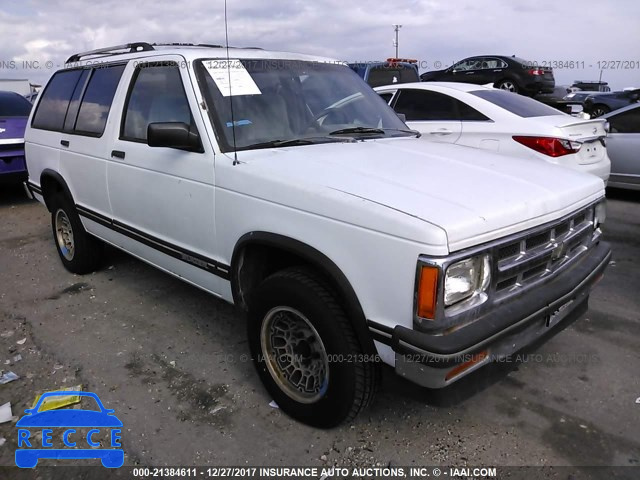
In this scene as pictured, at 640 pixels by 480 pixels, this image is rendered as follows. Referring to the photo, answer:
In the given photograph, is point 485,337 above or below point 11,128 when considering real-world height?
below

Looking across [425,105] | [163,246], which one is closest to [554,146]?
[425,105]

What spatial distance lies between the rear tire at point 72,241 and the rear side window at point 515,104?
459 centimetres

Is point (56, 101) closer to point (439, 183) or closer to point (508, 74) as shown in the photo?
point (439, 183)

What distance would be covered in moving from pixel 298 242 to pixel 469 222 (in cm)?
81

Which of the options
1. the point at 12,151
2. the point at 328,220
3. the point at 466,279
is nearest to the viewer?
the point at 466,279

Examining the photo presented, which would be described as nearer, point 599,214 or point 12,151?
point 599,214

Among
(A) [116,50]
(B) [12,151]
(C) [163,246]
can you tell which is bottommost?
(C) [163,246]

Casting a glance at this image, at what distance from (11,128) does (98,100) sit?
481 cm

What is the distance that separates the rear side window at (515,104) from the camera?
19.2ft

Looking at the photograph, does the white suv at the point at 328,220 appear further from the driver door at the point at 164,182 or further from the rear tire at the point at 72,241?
the rear tire at the point at 72,241

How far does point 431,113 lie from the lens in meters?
6.42

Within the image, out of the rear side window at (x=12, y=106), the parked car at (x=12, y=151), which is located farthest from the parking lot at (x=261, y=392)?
the rear side window at (x=12, y=106)

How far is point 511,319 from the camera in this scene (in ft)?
7.34

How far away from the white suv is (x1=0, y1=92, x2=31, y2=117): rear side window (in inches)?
217
